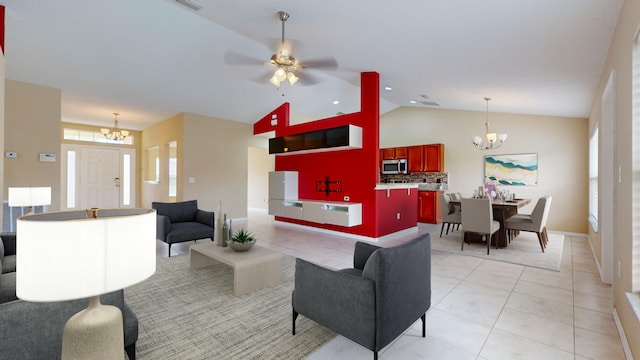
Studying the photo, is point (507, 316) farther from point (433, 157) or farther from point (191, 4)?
point (433, 157)

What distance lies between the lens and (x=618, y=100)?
232cm

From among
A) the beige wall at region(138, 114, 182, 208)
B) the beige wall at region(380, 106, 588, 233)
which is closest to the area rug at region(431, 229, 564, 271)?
the beige wall at region(380, 106, 588, 233)

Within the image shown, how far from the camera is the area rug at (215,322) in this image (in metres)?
1.98

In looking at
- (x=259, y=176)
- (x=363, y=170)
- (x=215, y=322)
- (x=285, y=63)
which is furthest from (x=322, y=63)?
(x=259, y=176)

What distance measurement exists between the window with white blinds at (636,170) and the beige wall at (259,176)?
9.13 metres

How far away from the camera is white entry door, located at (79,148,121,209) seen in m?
8.05

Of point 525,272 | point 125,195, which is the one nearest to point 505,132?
point 525,272

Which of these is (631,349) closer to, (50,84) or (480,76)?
(480,76)

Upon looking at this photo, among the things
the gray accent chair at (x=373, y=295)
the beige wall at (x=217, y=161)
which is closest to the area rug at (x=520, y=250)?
the gray accent chair at (x=373, y=295)

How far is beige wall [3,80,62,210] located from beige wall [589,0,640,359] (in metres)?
7.48

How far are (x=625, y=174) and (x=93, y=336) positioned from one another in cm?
323

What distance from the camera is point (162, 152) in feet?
25.8

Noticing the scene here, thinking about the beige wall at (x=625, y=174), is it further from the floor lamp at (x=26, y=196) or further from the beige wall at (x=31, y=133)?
the beige wall at (x=31, y=133)

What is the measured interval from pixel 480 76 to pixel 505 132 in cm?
328
